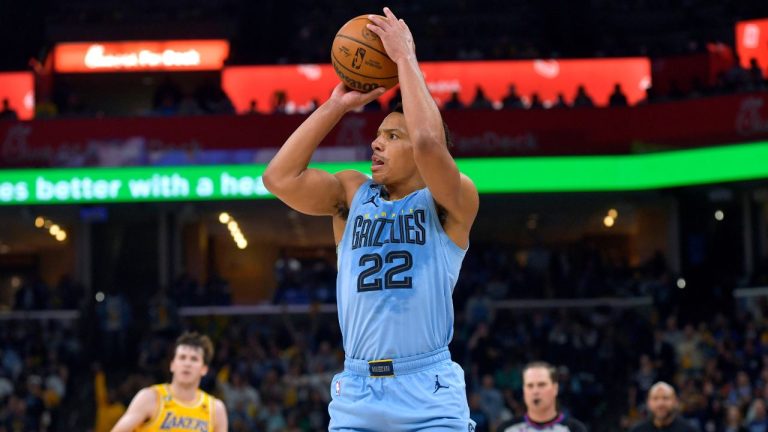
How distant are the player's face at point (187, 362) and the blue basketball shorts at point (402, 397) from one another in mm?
3770

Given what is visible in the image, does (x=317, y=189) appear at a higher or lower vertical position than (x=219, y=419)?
higher

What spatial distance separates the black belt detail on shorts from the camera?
180 inches

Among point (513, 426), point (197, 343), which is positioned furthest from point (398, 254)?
point (513, 426)

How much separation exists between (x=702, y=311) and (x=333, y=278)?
712 centimetres

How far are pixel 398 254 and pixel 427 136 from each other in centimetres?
50

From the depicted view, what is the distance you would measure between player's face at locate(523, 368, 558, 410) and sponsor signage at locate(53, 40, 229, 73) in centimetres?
1952

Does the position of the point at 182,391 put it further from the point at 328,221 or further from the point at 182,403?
the point at 328,221

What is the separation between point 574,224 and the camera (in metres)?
25.9

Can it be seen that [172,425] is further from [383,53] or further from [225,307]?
[225,307]

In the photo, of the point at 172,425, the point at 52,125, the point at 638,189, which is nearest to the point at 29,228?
the point at 52,125

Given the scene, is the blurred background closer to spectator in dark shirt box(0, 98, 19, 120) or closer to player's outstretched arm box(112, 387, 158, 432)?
Result: spectator in dark shirt box(0, 98, 19, 120)

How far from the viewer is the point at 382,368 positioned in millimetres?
4578

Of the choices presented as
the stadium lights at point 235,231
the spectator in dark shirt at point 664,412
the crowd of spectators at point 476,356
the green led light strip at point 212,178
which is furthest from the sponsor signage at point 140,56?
the spectator in dark shirt at point 664,412

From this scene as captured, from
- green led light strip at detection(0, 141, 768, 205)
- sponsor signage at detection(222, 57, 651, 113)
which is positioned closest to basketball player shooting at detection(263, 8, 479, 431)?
green led light strip at detection(0, 141, 768, 205)
